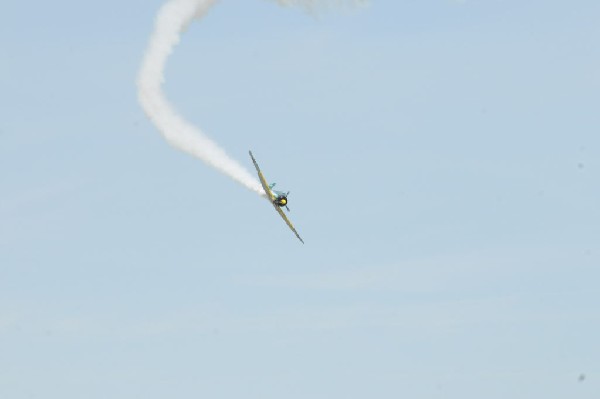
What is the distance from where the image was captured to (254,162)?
185375 mm

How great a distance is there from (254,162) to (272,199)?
→ 6239 millimetres

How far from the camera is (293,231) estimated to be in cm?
19362

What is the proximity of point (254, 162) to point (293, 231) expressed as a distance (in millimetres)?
13562

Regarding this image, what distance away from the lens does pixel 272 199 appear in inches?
7185

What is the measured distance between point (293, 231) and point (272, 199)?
12296 mm
